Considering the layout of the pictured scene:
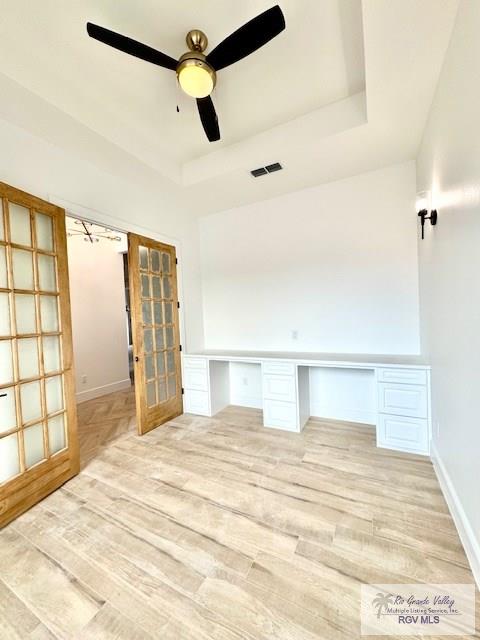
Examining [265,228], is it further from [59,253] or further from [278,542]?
[278,542]

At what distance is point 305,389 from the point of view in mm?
3480

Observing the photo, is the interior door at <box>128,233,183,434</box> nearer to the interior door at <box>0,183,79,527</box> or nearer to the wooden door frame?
the wooden door frame

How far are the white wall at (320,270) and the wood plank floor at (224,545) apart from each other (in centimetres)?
140

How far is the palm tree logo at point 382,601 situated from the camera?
1278 mm

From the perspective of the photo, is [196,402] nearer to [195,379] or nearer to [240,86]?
[195,379]

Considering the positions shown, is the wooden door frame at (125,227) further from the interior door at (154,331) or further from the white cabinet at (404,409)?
the white cabinet at (404,409)

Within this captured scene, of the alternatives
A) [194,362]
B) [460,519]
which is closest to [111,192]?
[194,362]

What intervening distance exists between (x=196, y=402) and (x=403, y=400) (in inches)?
97.6

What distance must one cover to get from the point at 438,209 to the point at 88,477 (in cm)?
A: 356

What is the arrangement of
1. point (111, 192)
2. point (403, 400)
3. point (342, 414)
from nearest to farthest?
1. point (403, 400)
2. point (111, 192)
3. point (342, 414)

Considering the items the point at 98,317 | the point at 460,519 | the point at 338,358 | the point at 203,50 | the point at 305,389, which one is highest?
the point at 203,50

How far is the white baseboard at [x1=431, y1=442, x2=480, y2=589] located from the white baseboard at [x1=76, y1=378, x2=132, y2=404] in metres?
4.76

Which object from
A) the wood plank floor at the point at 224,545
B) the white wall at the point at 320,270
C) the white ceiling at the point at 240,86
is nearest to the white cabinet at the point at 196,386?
Answer: the white wall at the point at 320,270

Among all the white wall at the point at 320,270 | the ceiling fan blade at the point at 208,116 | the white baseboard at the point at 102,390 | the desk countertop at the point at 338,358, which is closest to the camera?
the ceiling fan blade at the point at 208,116
